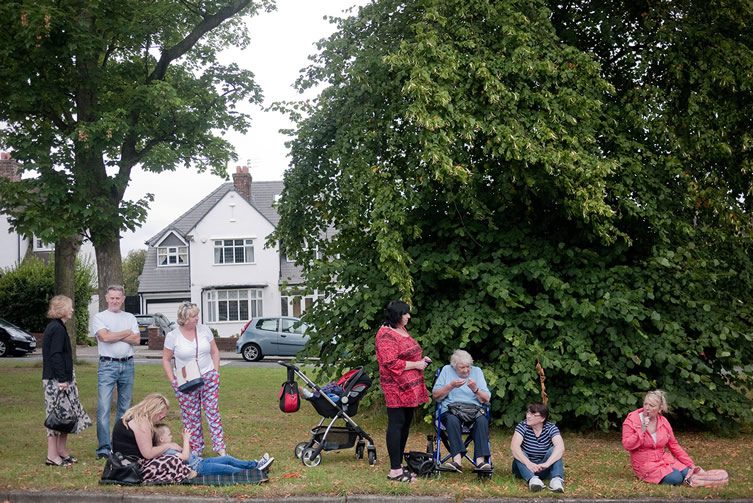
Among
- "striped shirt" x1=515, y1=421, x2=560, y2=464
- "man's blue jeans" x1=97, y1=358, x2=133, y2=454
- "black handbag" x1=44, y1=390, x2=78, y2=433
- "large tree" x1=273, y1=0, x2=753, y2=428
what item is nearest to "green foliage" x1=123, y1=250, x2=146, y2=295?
"large tree" x1=273, y1=0, x2=753, y2=428

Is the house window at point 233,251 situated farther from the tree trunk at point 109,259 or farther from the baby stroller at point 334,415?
the baby stroller at point 334,415

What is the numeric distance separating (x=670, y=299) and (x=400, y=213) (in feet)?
13.2

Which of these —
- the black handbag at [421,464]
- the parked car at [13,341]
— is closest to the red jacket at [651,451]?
the black handbag at [421,464]

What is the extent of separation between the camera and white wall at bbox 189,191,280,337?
52.8 metres

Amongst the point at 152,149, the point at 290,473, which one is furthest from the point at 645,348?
the point at 152,149

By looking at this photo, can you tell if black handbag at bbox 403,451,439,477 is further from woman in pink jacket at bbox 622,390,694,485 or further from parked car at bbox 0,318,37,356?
parked car at bbox 0,318,37,356

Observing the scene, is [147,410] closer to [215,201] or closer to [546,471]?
[546,471]

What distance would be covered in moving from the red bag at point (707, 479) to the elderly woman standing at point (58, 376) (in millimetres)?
6245

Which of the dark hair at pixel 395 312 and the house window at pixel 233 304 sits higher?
the house window at pixel 233 304

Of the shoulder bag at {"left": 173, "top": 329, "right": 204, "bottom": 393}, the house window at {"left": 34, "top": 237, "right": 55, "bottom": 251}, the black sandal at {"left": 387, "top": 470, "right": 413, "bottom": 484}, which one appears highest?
the house window at {"left": 34, "top": 237, "right": 55, "bottom": 251}

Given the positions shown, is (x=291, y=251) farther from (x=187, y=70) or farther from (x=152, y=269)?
(x=152, y=269)

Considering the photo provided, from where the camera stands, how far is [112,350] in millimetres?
10055

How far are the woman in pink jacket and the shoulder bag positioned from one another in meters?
4.52

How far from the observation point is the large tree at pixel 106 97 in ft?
51.4
